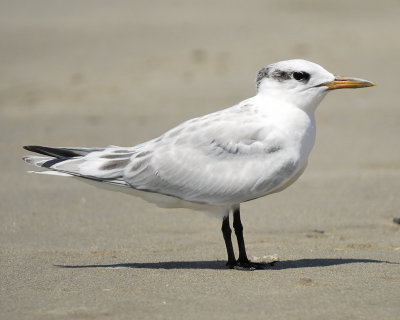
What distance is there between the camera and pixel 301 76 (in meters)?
5.14

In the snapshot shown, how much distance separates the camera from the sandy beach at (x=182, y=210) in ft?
14.0

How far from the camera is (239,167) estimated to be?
498 centimetres

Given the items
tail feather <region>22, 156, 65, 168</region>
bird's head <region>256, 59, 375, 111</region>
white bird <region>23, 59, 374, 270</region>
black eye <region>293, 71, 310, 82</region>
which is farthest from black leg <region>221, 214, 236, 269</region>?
tail feather <region>22, 156, 65, 168</region>

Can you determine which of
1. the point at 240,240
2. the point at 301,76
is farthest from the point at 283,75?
the point at 240,240

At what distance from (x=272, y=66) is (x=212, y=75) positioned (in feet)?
30.1

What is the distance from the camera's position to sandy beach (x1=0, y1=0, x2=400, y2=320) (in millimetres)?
4281

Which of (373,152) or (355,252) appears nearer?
(355,252)

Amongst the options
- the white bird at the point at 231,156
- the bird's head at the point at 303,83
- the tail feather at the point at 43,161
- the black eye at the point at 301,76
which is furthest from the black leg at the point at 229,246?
the tail feather at the point at 43,161

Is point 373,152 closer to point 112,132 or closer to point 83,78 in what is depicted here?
point 112,132

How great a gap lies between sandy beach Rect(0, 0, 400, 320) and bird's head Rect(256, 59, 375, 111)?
1.04 m

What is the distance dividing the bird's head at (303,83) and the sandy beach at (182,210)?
40.8 inches

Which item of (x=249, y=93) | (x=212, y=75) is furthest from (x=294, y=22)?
(x=249, y=93)

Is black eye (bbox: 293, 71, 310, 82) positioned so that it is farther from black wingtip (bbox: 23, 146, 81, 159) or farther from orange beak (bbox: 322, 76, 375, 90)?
black wingtip (bbox: 23, 146, 81, 159)

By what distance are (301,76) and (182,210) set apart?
95.4 inches
